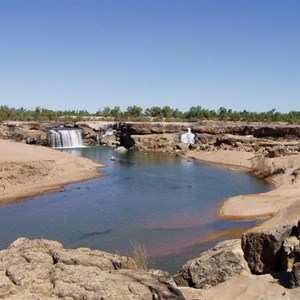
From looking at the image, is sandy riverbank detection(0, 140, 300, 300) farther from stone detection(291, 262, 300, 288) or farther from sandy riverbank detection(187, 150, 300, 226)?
stone detection(291, 262, 300, 288)

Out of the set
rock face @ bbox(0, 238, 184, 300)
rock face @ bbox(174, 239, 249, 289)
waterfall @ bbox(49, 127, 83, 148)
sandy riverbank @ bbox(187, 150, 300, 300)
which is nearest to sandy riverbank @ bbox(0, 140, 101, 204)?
sandy riverbank @ bbox(187, 150, 300, 300)

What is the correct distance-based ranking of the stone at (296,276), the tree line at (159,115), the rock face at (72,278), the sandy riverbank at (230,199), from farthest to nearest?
the tree line at (159,115), the sandy riverbank at (230,199), the stone at (296,276), the rock face at (72,278)

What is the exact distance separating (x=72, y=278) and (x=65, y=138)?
225 ft

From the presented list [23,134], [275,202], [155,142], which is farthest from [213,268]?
[23,134]

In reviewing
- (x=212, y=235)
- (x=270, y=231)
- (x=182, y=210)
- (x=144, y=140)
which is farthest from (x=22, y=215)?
(x=144, y=140)

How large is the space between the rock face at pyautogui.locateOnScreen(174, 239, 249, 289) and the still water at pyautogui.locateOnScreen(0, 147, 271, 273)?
6.20m

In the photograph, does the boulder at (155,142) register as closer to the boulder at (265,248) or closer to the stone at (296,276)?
the boulder at (265,248)

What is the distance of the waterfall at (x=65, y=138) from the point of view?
246 feet

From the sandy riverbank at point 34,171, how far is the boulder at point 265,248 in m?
26.3

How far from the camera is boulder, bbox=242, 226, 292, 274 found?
13.3 meters

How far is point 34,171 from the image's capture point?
43844mm

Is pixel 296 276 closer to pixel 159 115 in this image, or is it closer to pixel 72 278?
pixel 72 278

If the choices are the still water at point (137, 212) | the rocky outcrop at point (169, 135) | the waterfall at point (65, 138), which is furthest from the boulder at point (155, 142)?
the still water at point (137, 212)

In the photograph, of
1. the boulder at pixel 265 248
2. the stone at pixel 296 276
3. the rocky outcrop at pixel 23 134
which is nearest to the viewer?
the stone at pixel 296 276
